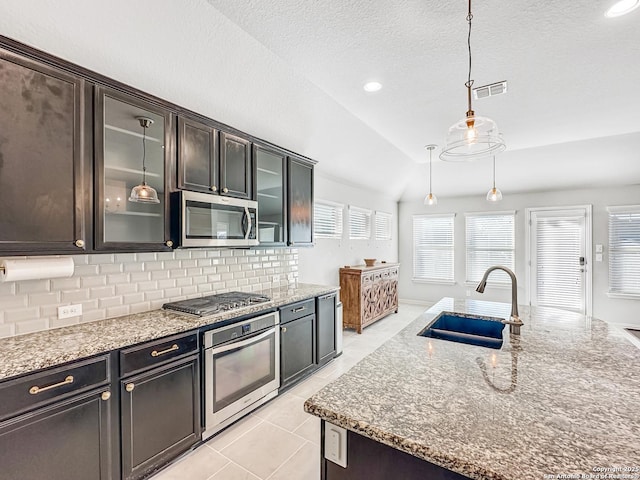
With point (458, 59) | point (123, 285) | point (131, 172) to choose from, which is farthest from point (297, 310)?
point (458, 59)

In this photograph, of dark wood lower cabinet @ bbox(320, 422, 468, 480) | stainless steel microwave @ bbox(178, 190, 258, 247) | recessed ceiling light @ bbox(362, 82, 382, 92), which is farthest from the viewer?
recessed ceiling light @ bbox(362, 82, 382, 92)

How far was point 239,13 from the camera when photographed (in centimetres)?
208

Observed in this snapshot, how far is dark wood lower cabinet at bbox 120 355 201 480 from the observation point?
184cm

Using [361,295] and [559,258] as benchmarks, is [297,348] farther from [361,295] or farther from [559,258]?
[559,258]

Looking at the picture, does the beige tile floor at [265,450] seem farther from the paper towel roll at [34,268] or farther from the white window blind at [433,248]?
the white window blind at [433,248]

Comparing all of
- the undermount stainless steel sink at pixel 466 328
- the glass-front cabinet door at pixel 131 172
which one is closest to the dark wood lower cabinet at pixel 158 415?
the glass-front cabinet door at pixel 131 172

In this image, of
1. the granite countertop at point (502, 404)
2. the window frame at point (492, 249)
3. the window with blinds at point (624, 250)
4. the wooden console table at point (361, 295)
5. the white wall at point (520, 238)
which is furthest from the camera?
the window frame at point (492, 249)

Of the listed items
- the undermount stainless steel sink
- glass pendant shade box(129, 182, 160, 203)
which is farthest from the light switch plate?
glass pendant shade box(129, 182, 160, 203)

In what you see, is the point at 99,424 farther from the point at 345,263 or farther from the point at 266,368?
the point at 345,263

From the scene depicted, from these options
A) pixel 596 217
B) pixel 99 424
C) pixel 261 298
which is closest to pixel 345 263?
pixel 261 298

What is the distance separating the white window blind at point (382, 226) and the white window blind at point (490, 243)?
1.68 m

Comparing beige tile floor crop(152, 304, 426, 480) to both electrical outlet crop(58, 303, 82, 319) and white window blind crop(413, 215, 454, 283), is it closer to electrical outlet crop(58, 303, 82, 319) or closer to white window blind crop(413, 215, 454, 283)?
electrical outlet crop(58, 303, 82, 319)

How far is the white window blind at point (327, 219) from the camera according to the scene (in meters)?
4.81

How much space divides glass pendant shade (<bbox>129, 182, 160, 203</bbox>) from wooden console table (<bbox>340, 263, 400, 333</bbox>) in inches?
136
